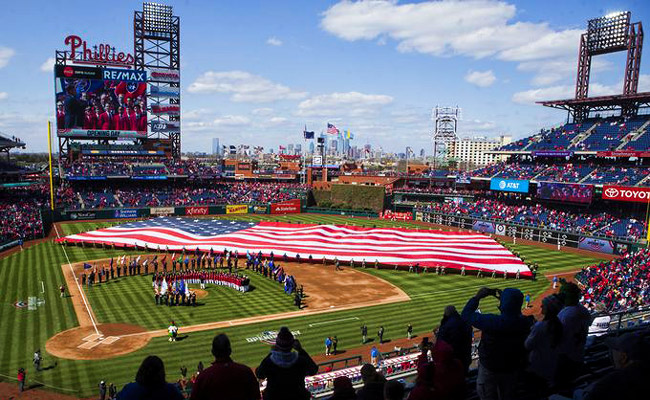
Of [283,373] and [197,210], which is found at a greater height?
[283,373]

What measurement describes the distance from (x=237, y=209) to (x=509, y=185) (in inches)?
1421

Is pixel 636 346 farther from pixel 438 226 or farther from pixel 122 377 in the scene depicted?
pixel 438 226

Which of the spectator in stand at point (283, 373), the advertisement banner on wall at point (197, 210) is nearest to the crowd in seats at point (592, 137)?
the advertisement banner on wall at point (197, 210)

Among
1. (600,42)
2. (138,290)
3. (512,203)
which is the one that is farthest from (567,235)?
(138,290)

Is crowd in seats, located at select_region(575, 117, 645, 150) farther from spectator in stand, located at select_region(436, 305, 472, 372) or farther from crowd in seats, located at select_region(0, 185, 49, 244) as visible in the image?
crowd in seats, located at select_region(0, 185, 49, 244)

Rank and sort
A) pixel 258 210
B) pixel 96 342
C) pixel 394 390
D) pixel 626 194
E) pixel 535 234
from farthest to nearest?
pixel 258 210, pixel 535 234, pixel 626 194, pixel 96 342, pixel 394 390

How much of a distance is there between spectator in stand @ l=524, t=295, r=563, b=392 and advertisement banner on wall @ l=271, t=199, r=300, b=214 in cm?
6214

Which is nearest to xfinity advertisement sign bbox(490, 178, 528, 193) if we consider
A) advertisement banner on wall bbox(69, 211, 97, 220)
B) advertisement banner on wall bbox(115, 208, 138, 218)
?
advertisement banner on wall bbox(115, 208, 138, 218)

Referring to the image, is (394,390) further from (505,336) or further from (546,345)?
(546,345)

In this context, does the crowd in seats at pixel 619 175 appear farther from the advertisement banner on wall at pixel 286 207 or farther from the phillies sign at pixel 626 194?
the advertisement banner on wall at pixel 286 207

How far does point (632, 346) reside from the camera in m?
3.57

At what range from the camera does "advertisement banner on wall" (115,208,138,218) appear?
5716 centimetres

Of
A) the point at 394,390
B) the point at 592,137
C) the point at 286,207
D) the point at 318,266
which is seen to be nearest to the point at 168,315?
the point at 318,266

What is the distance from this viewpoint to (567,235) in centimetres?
4494
